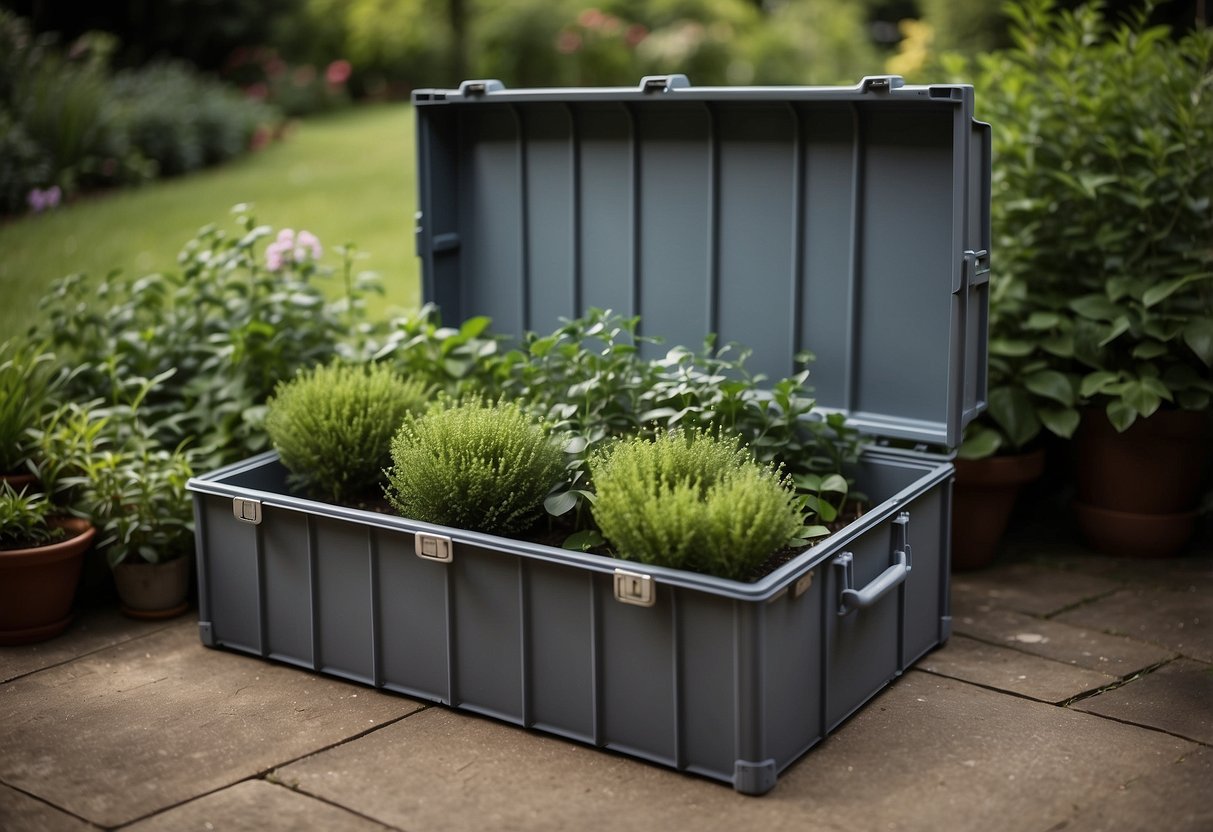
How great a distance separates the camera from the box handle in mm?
3873

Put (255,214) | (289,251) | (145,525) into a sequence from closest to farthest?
1. (145,525)
2. (289,251)
3. (255,214)

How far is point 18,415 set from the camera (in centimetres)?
505

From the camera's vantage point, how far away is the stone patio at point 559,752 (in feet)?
11.5

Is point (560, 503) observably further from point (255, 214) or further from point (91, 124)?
point (91, 124)

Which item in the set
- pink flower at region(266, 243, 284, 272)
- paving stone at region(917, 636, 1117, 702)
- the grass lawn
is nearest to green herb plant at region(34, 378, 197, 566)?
pink flower at region(266, 243, 284, 272)

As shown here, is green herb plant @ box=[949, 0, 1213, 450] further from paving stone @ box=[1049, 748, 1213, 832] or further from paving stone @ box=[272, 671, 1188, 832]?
paving stone @ box=[1049, 748, 1213, 832]

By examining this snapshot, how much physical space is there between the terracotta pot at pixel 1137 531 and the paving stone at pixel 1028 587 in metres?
A: 0.28

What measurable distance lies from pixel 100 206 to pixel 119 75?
3583 mm

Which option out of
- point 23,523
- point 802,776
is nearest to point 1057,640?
point 802,776

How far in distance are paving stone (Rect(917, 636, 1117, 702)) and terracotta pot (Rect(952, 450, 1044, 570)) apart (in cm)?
78

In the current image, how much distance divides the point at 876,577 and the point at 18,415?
3.25 m

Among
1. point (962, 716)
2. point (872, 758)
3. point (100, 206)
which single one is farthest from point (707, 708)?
point (100, 206)

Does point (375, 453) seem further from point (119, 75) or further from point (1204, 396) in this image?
point (119, 75)

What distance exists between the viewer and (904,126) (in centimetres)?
453
